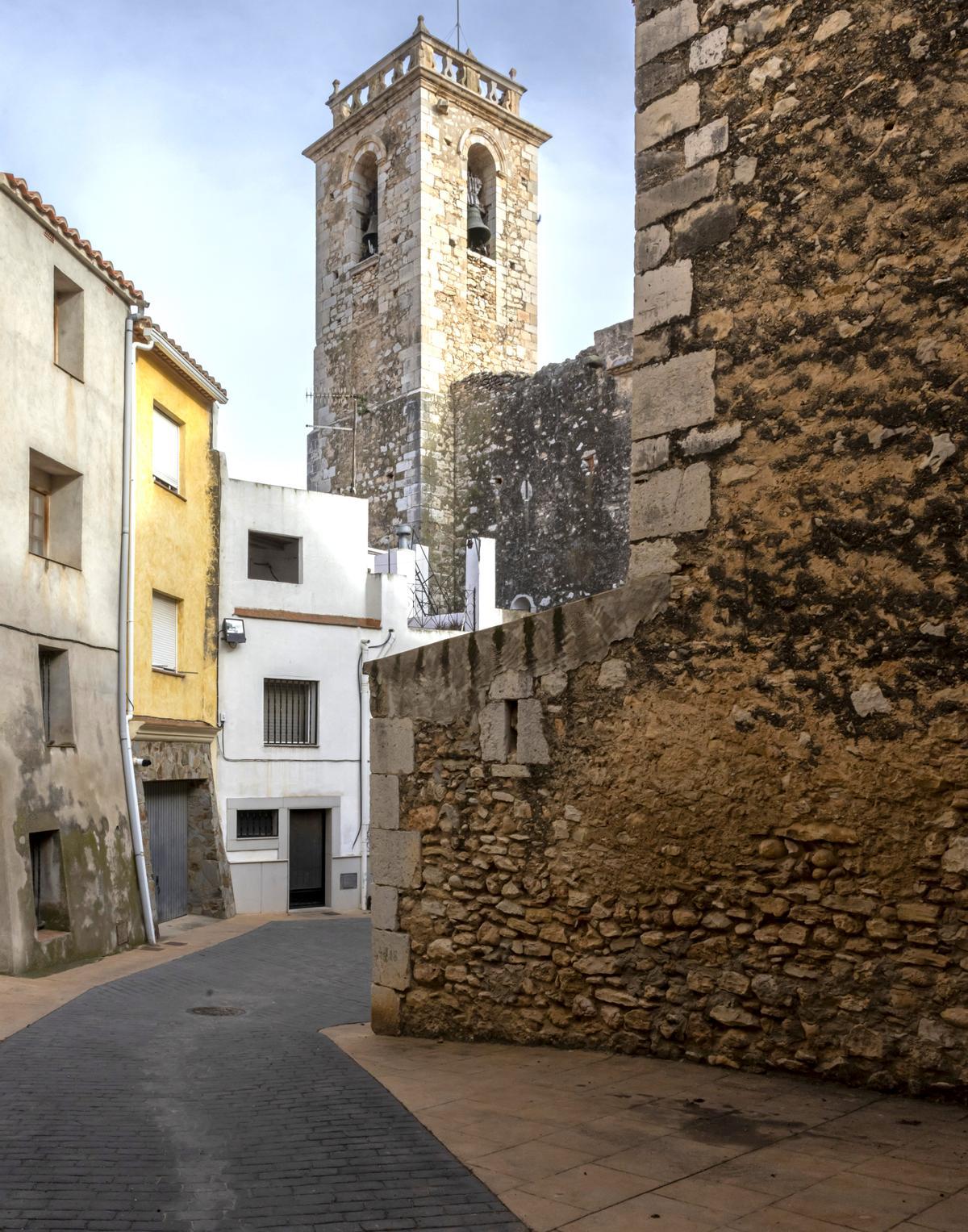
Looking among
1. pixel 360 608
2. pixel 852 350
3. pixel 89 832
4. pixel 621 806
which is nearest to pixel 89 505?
pixel 89 832

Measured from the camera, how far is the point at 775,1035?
5.38m

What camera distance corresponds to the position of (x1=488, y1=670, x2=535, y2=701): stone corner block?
666 centimetres

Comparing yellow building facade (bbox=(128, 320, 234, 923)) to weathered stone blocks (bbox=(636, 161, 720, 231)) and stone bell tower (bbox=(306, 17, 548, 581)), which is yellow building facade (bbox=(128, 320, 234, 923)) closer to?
stone bell tower (bbox=(306, 17, 548, 581))

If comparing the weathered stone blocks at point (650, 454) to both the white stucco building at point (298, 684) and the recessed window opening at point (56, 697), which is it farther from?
the white stucco building at point (298, 684)

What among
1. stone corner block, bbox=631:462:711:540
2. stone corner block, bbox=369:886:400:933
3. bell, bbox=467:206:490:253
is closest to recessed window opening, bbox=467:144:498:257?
bell, bbox=467:206:490:253

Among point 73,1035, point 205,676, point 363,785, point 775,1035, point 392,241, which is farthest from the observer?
point 392,241

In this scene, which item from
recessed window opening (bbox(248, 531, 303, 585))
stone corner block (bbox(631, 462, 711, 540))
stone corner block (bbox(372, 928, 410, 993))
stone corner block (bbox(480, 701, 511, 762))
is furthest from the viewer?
recessed window opening (bbox(248, 531, 303, 585))

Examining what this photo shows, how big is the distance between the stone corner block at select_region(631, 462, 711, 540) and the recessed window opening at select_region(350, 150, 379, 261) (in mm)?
20525

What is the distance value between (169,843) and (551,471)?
9.68m

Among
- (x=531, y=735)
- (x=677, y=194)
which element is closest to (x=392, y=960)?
(x=531, y=735)

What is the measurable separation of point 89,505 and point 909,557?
1071 centimetres

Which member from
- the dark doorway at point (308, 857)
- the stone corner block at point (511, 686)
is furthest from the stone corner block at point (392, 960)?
the dark doorway at point (308, 857)

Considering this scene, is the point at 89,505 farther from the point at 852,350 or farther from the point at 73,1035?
the point at 852,350

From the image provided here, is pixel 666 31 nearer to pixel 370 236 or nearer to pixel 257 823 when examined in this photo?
pixel 257 823
